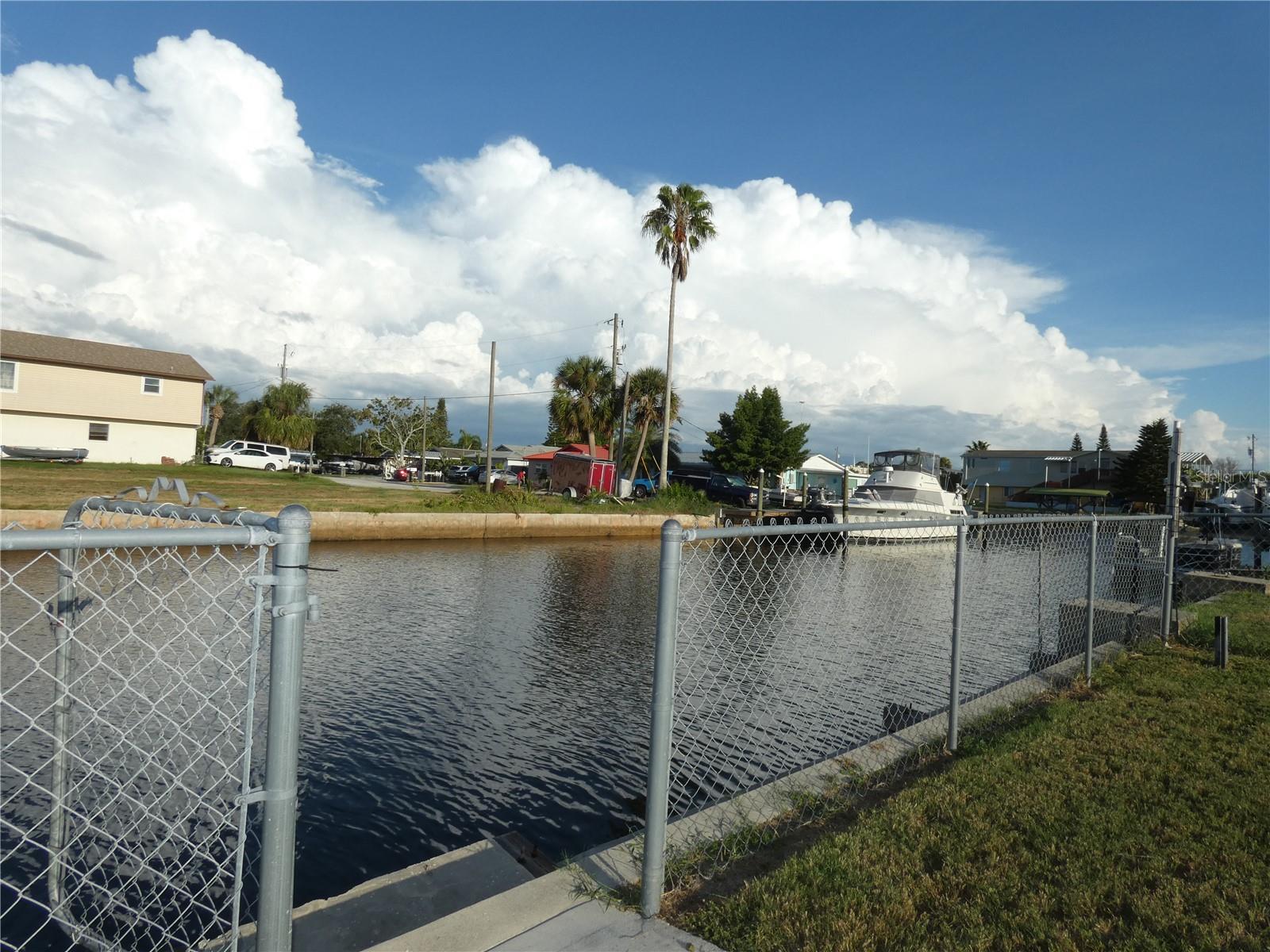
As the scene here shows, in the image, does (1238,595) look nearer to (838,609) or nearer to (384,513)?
(838,609)

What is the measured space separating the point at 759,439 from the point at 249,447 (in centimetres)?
3232

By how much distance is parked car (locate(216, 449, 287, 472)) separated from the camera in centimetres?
4138

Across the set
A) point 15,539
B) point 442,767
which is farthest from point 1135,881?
point 442,767

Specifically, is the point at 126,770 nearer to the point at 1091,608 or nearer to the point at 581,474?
the point at 1091,608

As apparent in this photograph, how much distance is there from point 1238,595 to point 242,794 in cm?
1346

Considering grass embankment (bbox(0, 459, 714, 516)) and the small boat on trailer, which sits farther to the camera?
the small boat on trailer

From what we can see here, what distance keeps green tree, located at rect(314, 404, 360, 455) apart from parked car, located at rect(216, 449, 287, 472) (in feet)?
97.2

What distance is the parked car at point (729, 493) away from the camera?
144ft

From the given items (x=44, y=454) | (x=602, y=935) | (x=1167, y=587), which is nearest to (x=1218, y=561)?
(x=1167, y=587)

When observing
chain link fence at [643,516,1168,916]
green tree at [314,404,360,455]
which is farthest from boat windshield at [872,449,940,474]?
green tree at [314,404,360,455]

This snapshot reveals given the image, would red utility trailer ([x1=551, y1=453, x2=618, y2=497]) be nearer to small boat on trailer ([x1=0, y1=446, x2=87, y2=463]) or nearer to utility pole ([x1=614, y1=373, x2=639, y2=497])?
utility pole ([x1=614, y1=373, x2=639, y2=497])

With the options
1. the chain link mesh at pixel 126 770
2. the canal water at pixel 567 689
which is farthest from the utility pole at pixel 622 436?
the chain link mesh at pixel 126 770

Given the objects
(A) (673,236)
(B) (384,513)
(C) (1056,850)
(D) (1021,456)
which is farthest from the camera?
(D) (1021,456)

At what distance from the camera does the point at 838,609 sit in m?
12.7
